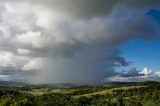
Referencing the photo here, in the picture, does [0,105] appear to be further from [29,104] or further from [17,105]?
[29,104]

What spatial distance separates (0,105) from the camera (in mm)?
148000

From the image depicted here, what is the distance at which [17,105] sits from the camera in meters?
149

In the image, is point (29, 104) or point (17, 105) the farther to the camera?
point (29, 104)

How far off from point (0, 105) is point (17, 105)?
27.4 feet

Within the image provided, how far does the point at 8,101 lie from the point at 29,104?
11.6 metres

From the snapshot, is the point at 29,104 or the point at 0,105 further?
the point at 29,104

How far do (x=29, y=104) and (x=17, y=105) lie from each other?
511 inches

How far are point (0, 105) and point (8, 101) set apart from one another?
28.3ft

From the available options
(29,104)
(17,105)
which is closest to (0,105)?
(17,105)

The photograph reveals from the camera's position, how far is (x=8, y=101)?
15638cm

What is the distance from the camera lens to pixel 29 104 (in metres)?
161
